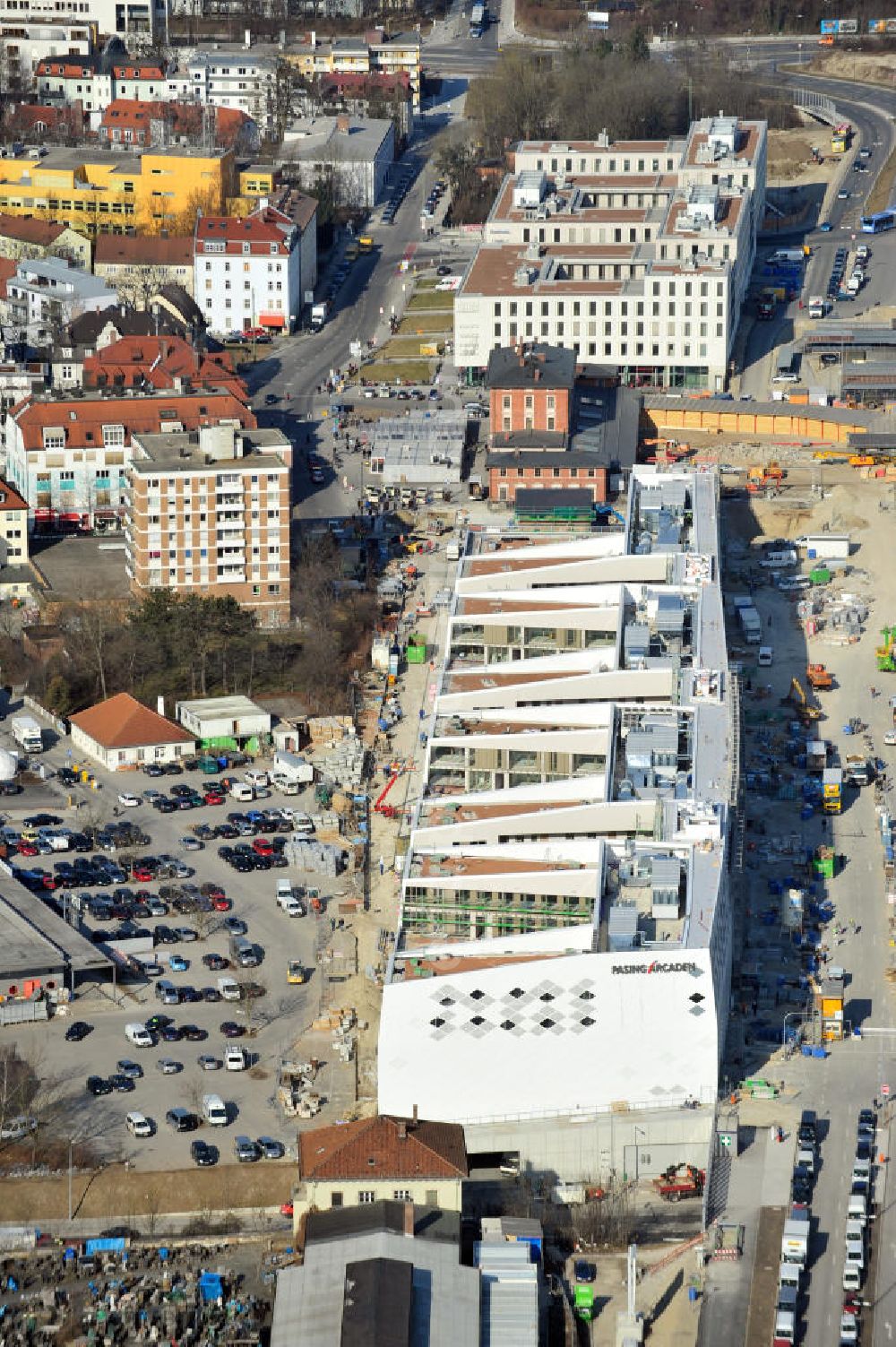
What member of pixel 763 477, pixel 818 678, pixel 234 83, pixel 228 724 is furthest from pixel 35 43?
pixel 818 678

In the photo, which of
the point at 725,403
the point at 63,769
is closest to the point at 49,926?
the point at 63,769

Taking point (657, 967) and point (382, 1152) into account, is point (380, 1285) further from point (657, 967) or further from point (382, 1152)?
point (657, 967)

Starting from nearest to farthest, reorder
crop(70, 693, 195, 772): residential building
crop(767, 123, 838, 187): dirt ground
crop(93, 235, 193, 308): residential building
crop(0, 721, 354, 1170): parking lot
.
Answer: crop(0, 721, 354, 1170): parking lot → crop(70, 693, 195, 772): residential building → crop(93, 235, 193, 308): residential building → crop(767, 123, 838, 187): dirt ground

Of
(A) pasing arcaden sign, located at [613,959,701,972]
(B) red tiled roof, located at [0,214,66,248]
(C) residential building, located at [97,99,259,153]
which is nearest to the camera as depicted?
(A) pasing arcaden sign, located at [613,959,701,972]

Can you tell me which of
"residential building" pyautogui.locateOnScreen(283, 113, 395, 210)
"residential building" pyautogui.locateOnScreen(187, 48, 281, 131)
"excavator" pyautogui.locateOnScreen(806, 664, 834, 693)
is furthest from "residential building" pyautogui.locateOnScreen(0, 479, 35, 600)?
"residential building" pyautogui.locateOnScreen(187, 48, 281, 131)

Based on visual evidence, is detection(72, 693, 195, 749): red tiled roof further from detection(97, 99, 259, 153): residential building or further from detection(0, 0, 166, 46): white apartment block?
detection(0, 0, 166, 46): white apartment block

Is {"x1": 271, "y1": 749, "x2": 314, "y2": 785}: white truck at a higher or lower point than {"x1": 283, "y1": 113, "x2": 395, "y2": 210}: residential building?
lower

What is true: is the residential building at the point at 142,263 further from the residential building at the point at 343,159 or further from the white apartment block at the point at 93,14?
the white apartment block at the point at 93,14
